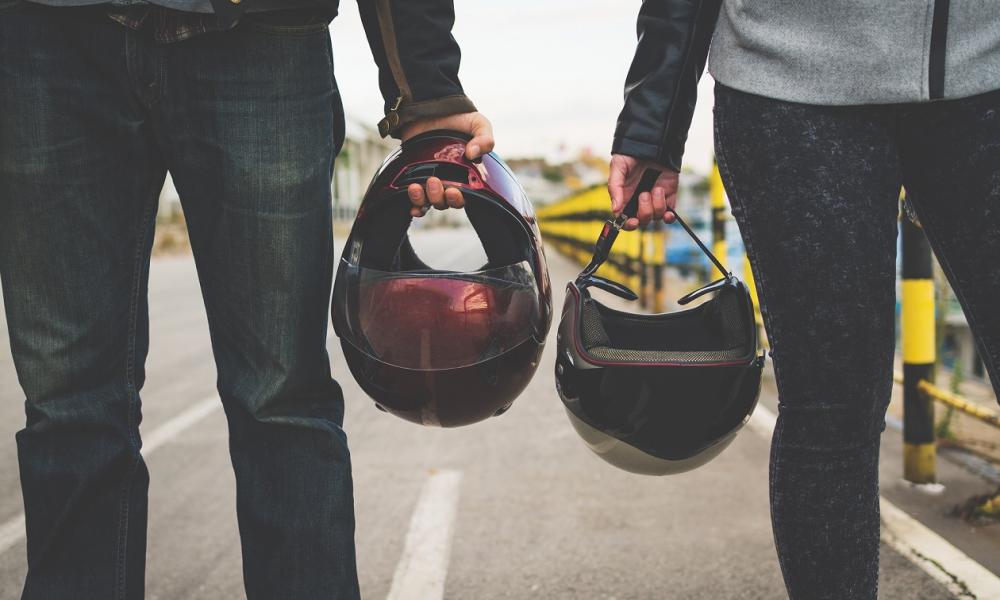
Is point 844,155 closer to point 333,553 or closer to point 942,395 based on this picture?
point 333,553

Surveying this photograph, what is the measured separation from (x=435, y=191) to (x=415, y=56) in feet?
0.81

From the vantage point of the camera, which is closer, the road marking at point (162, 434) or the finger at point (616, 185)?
the finger at point (616, 185)

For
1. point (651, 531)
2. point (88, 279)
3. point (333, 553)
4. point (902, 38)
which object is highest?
point (902, 38)

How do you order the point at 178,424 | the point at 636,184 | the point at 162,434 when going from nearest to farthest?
1. the point at 636,184
2. the point at 162,434
3. the point at 178,424

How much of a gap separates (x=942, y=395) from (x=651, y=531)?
43.0 inches

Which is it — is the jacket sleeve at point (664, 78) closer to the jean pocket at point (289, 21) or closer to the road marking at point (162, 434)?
the jean pocket at point (289, 21)

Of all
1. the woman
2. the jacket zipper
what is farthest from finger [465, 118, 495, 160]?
the jacket zipper

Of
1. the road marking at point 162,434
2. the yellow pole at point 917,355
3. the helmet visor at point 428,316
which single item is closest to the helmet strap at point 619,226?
the helmet visor at point 428,316

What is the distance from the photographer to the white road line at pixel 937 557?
2223mm

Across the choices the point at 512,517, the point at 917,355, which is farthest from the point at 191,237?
the point at 917,355

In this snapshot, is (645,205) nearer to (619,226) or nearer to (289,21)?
(619,226)

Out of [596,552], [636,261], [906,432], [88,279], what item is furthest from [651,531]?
[636,261]

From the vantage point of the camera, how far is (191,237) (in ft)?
5.18

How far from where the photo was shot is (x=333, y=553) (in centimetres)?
154
